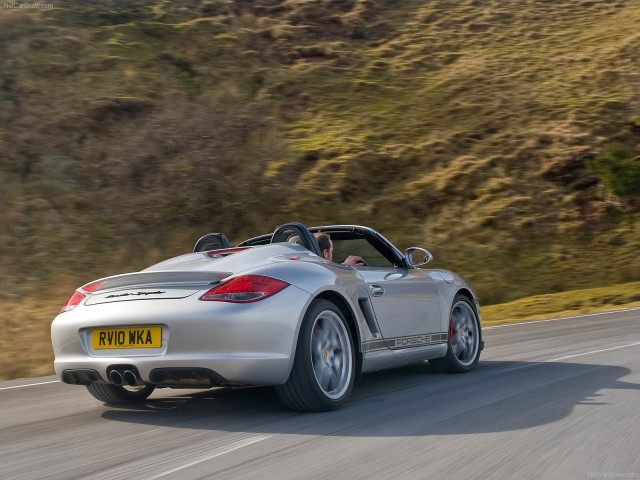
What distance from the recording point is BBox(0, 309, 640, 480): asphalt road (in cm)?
391

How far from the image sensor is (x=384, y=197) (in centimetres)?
2367

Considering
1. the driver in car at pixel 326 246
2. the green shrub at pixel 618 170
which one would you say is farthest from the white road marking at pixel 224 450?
the green shrub at pixel 618 170

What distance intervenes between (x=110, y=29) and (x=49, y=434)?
27.9 metres

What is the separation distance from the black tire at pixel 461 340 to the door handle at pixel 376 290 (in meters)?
1.33

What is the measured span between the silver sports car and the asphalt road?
0.28 meters

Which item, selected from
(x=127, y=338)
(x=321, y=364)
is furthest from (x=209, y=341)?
(x=321, y=364)

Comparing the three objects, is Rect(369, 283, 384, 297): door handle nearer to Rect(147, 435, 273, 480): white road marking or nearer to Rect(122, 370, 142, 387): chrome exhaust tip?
Rect(147, 435, 273, 480): white road marking

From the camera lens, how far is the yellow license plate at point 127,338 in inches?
193

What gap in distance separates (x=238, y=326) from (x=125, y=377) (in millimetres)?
774

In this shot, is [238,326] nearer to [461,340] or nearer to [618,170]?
[461,340]

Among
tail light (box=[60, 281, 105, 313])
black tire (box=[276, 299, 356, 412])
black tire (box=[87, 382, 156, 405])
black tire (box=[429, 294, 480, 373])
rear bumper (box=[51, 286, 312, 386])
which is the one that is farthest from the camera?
black tire (box=[429, 294, 480, 373])

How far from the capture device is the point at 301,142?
84.8ft

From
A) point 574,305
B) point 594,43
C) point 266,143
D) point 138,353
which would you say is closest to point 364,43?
point 594,43

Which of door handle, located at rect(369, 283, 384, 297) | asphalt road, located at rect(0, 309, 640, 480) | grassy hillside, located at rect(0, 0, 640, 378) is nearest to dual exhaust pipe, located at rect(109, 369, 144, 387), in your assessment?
asphalt road, located at rect(0, 309, 640, 480)
